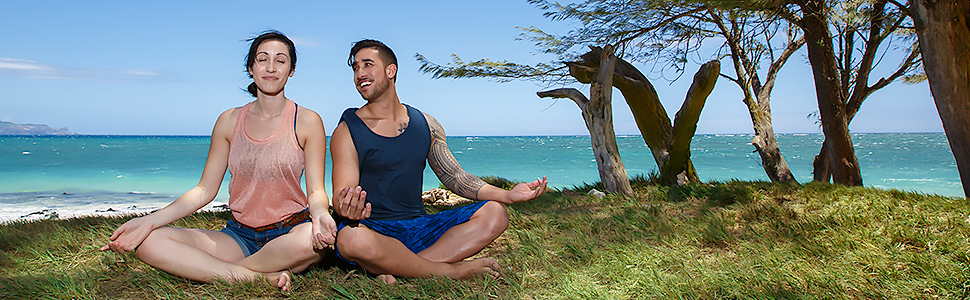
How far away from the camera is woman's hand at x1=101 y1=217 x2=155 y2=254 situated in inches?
85.2

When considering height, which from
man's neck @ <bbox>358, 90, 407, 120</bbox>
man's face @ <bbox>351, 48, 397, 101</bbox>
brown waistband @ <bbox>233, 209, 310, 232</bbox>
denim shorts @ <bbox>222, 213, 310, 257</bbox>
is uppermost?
man's face @ <bbox>351, 48, 397, 101</bbox>

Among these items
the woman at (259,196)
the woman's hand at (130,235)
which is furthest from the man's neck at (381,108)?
the woman's hand at (130,235)

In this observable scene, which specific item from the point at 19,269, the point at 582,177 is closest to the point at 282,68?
the point at 19,269

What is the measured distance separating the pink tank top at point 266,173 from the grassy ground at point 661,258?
1.08 ft

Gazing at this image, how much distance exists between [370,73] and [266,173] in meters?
0.63

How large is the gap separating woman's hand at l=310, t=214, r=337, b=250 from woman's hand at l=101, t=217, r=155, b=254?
0.70m

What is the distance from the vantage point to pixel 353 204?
6.85 feet

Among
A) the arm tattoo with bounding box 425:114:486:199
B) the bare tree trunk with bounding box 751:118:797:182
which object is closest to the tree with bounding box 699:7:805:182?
the bare tree trunk with bounding box 751:118:797:182

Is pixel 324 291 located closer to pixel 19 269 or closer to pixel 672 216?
pixel 19 269

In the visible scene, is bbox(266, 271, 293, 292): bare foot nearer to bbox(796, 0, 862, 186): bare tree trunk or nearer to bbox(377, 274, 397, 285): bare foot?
bbox(377, 274, 397, 285): bare foot

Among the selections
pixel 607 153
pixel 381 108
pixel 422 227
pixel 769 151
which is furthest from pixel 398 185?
pixel 769 151

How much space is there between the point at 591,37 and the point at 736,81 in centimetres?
229

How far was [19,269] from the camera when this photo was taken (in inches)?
113

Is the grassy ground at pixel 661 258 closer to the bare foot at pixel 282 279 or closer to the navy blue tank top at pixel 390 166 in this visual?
the bare foot at pixel 282 279
